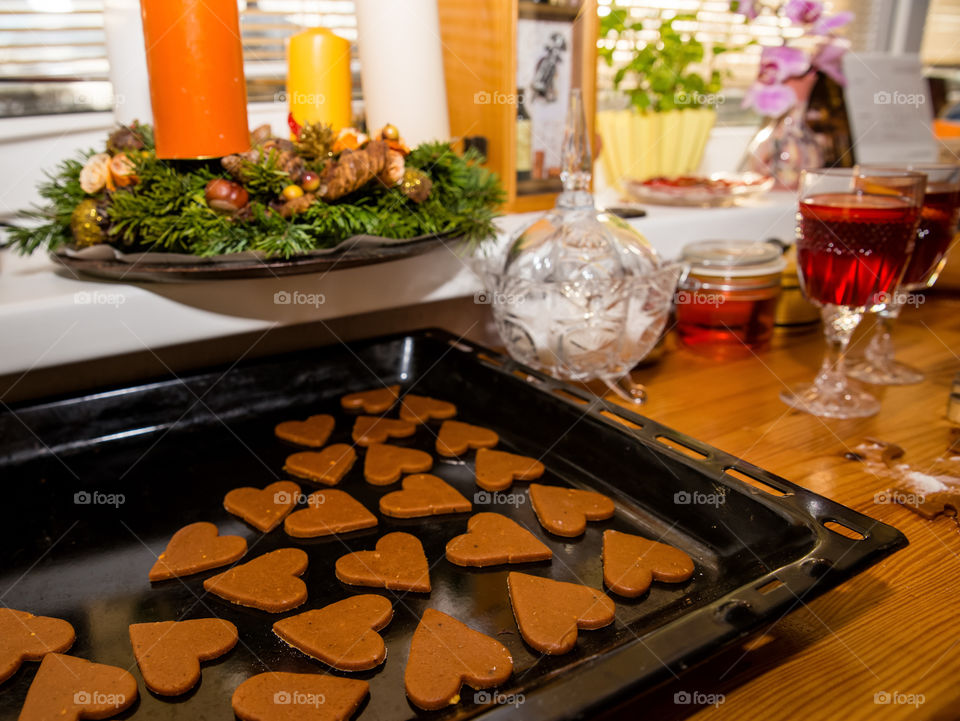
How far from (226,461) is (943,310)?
125 cm

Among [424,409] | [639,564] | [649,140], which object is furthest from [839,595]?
[649,140]

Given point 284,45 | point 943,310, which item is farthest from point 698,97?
point 284,45

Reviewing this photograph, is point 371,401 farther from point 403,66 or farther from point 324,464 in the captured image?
point 403,66

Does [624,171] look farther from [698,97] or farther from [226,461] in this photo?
[226,461]

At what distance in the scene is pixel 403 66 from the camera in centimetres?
100

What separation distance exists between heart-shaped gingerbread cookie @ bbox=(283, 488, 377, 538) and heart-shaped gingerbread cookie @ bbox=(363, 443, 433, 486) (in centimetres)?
5

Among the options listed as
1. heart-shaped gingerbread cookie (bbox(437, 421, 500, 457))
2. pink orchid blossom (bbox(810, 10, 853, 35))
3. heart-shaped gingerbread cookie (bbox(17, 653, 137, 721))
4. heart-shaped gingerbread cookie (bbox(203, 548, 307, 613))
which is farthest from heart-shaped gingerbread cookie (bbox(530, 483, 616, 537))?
pink orchid blossom (bbox(810, 10, 853, 35))

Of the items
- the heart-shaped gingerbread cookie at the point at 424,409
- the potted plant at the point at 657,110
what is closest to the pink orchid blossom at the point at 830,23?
the potted plant at the point at 657,110

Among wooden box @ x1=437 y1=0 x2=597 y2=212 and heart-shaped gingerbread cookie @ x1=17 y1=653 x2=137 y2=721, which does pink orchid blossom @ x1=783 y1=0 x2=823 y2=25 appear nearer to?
wooden box @ x1=437 y1=0 x2=597 y2=212

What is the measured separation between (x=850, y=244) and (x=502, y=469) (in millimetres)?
484

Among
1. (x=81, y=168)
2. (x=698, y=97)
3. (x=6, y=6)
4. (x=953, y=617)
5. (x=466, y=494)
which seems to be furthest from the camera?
(x=698, y=97)

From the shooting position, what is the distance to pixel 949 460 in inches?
30.0

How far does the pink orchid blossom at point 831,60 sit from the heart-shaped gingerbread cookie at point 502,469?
1201mm

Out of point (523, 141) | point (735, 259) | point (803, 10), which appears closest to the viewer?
point (735, 259)
